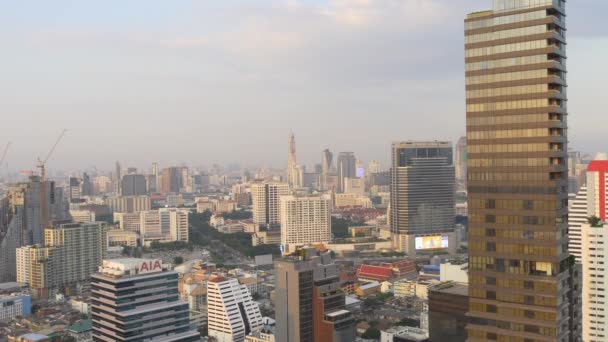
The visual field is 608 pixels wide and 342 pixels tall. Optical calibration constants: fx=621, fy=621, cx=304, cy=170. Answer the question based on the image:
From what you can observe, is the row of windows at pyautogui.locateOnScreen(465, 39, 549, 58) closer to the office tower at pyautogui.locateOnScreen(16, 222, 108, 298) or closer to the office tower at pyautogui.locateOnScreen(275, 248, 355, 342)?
the office tower at pyautogui.locateOnScreen(275, 248, 355, 342)

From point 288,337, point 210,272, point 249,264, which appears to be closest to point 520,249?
point 288,337

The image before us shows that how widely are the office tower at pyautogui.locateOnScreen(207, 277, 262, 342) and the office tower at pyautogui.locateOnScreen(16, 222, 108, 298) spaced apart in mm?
17127

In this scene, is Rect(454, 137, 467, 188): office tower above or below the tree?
above

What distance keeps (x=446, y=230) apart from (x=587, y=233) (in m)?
33.4

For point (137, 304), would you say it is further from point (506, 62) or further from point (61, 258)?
point (61, 258)

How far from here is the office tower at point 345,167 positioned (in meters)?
112

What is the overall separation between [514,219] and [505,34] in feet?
14.3

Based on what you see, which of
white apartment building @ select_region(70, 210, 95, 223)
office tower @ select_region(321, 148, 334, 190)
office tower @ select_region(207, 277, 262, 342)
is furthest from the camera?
office tower @ select_region(321, 148, 334, 190)

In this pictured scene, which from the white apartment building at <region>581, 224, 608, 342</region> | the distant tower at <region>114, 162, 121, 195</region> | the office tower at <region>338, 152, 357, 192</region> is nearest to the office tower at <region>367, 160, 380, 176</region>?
the office tower at <region>338, 152, 357, 192</region>

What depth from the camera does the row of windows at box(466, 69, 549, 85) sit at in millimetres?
14234

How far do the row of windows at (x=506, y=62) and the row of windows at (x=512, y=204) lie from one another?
3.19 meters

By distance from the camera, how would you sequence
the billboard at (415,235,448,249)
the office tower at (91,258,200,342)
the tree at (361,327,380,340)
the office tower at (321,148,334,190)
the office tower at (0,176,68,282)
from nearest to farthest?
the office tower at (91,258,200,342) < the tree at (361,327,380,340) < the office tower at (0,176,68,282) < the billboard at (415,235,448,249) < the office tower at (321,148,334,190)

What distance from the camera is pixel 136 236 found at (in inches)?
2643

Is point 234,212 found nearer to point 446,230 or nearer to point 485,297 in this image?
point 446,230
